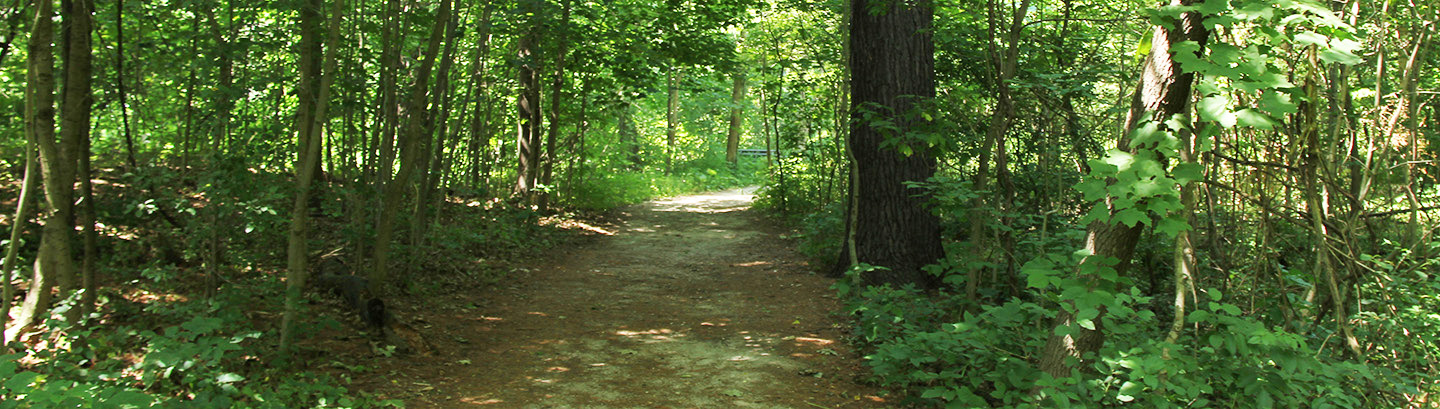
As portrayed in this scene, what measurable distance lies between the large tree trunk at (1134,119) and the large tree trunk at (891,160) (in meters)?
3.57

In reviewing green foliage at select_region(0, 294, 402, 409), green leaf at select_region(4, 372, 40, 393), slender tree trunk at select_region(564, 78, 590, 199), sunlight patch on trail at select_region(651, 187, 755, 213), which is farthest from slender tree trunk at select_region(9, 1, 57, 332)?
sunlight patch on trail at select_region(651, 187, 755, 213)

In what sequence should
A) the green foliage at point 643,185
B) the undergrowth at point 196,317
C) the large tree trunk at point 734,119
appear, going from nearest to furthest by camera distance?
the undergrowth at point 196,317, the green foliage at point 643,185, the large tree trunk at point 734,119

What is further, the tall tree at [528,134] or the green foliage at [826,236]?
the tall tree at [528,134]

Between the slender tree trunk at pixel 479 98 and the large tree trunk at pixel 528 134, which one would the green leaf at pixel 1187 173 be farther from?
the large tree trunk at pixel 528 134

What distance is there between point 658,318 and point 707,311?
522 millimetres

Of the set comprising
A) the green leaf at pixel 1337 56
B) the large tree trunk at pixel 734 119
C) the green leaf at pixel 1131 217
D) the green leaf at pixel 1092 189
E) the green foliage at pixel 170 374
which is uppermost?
the large tree trunk at pixel 734 119

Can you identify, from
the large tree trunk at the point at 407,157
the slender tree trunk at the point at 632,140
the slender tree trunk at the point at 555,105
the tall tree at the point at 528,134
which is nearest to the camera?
the large tree trunk at the point at 407,157

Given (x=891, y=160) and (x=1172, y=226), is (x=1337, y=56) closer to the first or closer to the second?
(x=1172, y=226)

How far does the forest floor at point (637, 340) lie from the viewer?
4965 millimetres

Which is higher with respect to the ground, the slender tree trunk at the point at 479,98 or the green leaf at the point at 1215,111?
A: the slender tree trunk at the point at 479,98

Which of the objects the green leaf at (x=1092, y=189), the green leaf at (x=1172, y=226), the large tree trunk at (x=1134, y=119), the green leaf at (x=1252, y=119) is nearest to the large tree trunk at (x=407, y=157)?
the large tree trunk at (x=1134, y=119)

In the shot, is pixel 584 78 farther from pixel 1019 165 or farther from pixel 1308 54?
pixel 1308 54

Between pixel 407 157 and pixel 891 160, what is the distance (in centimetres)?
410

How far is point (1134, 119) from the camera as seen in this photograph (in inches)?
136
